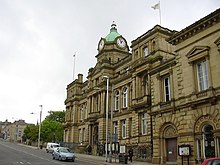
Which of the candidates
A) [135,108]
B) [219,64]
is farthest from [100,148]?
[219,64]

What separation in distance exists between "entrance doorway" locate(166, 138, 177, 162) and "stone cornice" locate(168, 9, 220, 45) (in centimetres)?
927

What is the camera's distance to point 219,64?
835 inches

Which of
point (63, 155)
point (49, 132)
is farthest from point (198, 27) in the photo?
point (49, 132)

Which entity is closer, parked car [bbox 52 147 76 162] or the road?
the road

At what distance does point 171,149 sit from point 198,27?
447 inches

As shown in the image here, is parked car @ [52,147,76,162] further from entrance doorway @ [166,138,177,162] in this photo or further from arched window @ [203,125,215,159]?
arched window @ [203,125,215,159]

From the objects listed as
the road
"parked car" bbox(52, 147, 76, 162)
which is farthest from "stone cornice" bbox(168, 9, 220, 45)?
"parked car" bbox(52, 147, 76, 162)

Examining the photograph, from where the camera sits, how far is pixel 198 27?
23.3 m

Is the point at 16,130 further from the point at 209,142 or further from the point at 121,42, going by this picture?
the point at 209,142

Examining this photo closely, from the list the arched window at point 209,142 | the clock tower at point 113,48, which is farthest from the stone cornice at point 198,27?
the clock tower at point 113,48

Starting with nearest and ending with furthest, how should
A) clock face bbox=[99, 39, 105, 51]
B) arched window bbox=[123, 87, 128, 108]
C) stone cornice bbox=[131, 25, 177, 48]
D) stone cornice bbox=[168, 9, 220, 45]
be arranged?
1. stone cornice bbox=[168, 9, 220, 45]
2. stone cornice bbox=[131, 25, 177, 48]
3. arched window bbox=[123, 87, 128, 108]
4. clock face bbox=[99, 39, 105, 51]

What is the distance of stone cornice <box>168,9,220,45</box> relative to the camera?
21.8 meters

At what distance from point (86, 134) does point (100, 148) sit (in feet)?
29.9

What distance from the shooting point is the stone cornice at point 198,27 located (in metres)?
21.8
